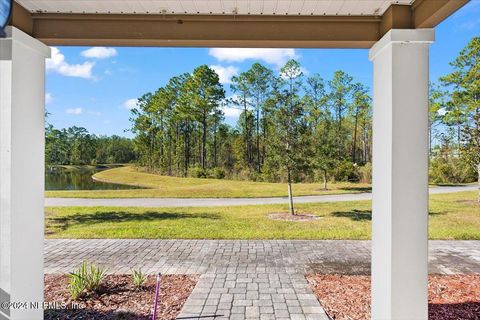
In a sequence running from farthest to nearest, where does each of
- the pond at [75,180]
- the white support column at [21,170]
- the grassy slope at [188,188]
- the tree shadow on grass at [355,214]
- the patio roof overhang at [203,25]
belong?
1. the pond at [75,180]
2. the grassy slope at [188,188]
3. the tree shadow on grass at [355,214]
4. the patio roof overhang at [203,25]
5. the white support column at [21,170]

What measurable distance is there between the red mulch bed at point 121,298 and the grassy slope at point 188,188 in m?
4.74

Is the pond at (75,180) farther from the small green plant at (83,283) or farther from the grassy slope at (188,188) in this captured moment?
the small green plant at (83,283)

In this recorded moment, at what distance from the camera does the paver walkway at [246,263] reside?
2.75 meters

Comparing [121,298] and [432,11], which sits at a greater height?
[432,11]

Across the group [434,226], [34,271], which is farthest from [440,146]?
[34,271]

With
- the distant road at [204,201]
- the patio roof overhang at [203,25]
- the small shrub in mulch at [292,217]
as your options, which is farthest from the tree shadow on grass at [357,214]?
the patio roof overhang at [203,25]

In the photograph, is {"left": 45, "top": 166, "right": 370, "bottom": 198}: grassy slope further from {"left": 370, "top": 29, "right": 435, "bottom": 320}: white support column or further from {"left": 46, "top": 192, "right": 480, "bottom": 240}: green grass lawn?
{"left": 370, "top": 29, "right": 435, "bottom": 320}: white support column

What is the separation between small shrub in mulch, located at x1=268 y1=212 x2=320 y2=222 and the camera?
260 inches

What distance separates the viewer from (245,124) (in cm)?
870

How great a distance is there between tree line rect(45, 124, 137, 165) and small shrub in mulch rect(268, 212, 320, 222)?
15.2 ft

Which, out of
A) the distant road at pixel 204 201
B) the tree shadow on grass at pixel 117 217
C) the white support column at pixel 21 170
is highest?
the white support column at pixel 21 170

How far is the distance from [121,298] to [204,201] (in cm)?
519

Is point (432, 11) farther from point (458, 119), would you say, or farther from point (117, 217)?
point (458, 119)

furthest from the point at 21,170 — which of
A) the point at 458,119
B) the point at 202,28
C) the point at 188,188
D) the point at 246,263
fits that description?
the point at 458,119
